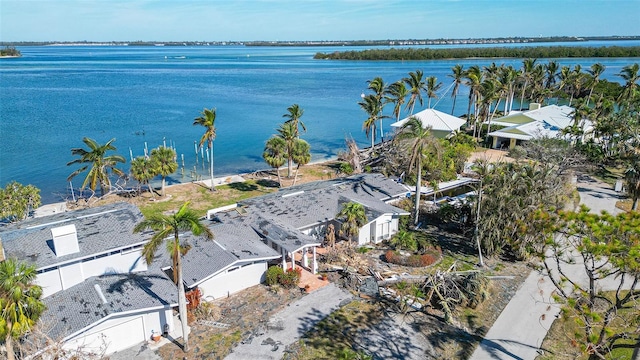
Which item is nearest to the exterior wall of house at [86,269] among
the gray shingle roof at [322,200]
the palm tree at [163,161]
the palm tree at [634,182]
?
the gray shingle roof at [322,200]

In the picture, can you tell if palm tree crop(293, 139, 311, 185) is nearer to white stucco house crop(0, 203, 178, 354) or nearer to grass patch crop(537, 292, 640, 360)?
white stucco house crop(0, 203, 178, 354)

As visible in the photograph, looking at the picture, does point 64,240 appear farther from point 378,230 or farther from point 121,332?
point 378,230

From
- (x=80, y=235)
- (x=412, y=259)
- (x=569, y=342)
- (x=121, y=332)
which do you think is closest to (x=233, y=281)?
(x=121, y=332)

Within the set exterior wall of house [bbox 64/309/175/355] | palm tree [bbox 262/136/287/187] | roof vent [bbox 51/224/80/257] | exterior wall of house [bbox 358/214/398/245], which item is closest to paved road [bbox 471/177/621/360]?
exterior wall of house [bbox 358/214/398/245]

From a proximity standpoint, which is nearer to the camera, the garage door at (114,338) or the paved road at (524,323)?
the garage door at (114,338)

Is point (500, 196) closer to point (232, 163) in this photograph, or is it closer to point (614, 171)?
point (614, 171)

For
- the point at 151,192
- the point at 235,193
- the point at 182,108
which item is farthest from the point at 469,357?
the point at 182,108

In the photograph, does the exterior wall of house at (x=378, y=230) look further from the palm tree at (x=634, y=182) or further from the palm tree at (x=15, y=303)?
the palm tree at (x=15, y=303)
